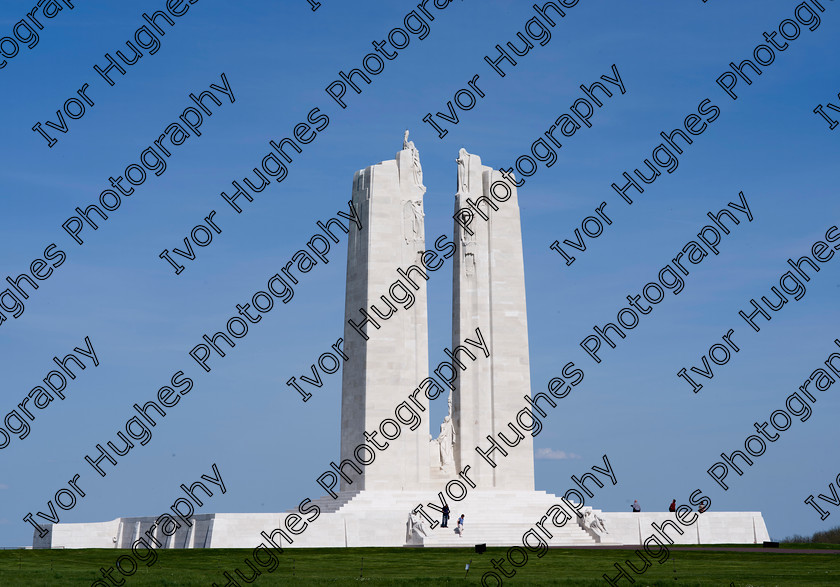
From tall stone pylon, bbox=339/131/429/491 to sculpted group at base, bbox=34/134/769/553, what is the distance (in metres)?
0.05

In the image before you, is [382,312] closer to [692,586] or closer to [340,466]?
[340,466]

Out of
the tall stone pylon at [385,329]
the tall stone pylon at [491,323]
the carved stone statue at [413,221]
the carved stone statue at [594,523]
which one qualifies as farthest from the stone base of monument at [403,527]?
the carved stone statue at [413,221]

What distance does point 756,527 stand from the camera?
4625 centimetres

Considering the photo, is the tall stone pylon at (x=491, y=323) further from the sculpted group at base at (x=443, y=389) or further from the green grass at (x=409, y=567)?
the green grass at (x=409, y=567)

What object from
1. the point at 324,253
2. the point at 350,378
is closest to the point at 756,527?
the point at 350,378

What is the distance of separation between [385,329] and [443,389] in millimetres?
3723

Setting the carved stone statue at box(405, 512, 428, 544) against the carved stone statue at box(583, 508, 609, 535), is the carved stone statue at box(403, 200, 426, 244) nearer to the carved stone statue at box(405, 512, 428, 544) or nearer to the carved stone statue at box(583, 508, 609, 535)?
the carved stone statue at box(405, 512, 428, 544)

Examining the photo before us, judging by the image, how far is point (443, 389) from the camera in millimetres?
49000

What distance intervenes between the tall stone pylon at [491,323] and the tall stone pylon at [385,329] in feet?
6.08

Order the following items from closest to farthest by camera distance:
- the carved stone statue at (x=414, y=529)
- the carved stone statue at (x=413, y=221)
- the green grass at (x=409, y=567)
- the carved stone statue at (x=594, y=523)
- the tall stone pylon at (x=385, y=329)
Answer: the green grass at (x=409, y=567)
the carved stone statue at (x=414, y=529)
the carved stone statue at (x=594, y=523)
the tall stone pylon at (x=385, y=329)
the carved stone statue at (x=413, y=221)

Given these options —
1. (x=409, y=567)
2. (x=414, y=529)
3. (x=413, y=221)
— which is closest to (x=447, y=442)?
(x=414, y=529)

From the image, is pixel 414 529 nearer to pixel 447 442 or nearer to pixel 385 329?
pixel 447 442

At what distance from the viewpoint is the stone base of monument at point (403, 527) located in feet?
131

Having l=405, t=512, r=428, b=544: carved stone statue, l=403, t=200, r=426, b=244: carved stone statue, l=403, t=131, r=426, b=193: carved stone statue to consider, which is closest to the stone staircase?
l=405, t=512, r=428, b=544: carved stone statue
